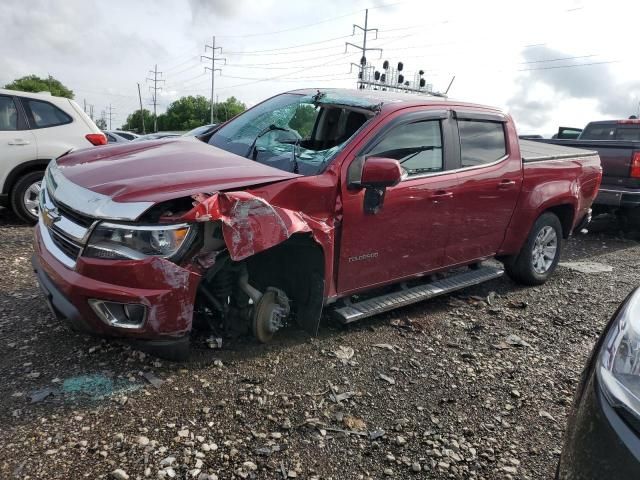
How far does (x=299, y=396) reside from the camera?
302 cm

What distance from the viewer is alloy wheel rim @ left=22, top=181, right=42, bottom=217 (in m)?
6.84

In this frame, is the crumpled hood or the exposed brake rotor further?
the exposed brake rotor

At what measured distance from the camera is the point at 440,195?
401 cm

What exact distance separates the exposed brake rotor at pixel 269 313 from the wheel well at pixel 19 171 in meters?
5.09

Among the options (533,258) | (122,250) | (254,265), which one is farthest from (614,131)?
(122,250)

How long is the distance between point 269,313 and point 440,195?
1.65 m

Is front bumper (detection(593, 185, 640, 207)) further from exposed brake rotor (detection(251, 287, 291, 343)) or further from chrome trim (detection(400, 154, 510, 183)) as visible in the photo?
exposed brake rotor (detection(251, 287, 291, 343))

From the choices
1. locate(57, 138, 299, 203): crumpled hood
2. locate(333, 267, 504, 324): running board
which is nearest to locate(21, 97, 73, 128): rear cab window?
locate(57, 138, 299, 203): crumpled hood

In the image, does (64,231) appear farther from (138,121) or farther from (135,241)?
(138,121)

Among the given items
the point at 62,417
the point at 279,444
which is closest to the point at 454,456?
the point at 279,444

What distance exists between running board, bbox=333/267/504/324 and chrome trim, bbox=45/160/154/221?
5.13ft

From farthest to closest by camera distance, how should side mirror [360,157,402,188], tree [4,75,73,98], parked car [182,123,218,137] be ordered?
tree [4,75,73,98] → parked car [182,123,218,137] → side mirror [360,157,402,188]

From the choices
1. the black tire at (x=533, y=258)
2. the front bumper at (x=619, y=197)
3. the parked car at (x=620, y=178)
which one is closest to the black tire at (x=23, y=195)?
the black tire at (x=533, y=258)

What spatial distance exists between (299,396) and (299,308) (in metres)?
0.69
